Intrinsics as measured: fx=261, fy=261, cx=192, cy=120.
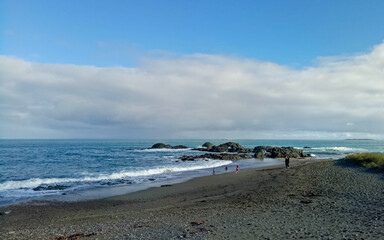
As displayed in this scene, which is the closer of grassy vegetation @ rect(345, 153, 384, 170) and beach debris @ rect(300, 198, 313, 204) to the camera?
beach debris @ rect(300, 198, 313, 204)

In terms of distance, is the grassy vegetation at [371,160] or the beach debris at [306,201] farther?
the grassy vegetation at [371,160]

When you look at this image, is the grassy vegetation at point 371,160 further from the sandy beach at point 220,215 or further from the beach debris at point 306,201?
the beach debris at point 306,201

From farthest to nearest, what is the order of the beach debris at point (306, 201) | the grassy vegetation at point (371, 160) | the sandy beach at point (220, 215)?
1. the grassy vegetation at point (371, 160)
2. the beach debris at point (306, 201)
3. the sandy beach at point (220, 215)

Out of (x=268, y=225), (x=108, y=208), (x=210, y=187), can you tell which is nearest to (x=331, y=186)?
(x=210, y=187)

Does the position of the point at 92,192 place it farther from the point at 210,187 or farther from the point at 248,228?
the point at 248,228

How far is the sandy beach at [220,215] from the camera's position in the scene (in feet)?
31.8

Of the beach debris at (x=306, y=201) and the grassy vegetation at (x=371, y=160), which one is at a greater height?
the grassy vegetation at (x=371, y=160)

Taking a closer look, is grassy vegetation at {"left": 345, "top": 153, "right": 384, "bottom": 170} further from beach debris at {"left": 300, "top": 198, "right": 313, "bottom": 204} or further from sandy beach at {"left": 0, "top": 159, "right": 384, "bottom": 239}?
beach debris at {"left": 300, "top": 198, "right": 313, "bottom": 204}

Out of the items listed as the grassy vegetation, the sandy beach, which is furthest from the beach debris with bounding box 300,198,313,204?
the grassy vegetation

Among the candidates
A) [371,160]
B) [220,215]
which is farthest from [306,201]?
[371,160]

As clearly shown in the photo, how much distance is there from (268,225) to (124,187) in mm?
17090

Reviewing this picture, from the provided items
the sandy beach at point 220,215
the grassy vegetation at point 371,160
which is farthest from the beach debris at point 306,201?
the grassy vegetation at point 371,160

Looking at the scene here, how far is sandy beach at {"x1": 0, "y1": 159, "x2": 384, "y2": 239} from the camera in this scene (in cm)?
970

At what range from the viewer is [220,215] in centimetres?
1260
